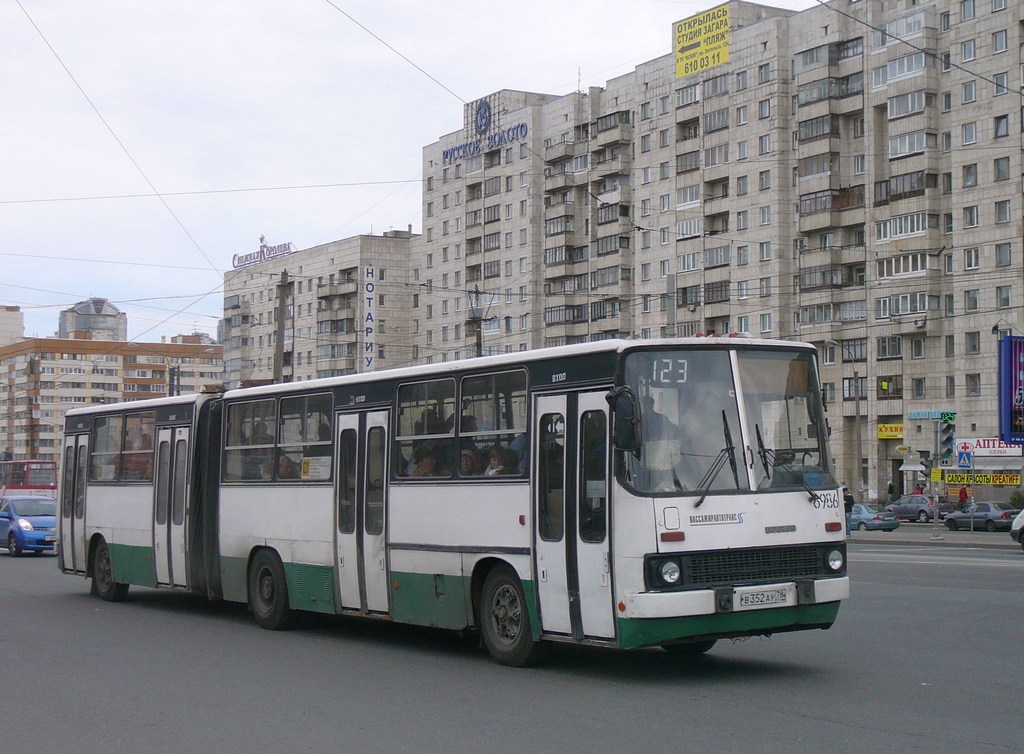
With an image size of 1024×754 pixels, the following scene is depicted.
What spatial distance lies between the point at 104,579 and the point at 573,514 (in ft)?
36.3

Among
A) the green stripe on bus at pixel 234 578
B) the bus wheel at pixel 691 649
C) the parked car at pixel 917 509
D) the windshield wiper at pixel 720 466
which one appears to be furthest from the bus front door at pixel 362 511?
the parked car at pixel 917 509

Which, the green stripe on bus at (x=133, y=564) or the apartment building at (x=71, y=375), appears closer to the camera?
the green stripe on bus at (x=133, y=564)

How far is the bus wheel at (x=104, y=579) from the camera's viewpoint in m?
19.5

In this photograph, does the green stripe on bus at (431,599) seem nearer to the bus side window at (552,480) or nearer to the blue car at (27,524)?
the bus side window at (552,480)

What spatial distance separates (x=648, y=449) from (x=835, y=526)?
5.92 feet

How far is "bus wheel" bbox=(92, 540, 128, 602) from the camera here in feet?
64.1

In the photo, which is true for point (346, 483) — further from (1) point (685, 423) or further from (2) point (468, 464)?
(1) point (685, 423)

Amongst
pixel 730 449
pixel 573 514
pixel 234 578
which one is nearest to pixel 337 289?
pixel 234 578

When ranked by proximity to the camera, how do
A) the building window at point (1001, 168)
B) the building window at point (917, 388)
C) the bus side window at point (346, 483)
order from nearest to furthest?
the bus side window at point (346, 483)
the building window at point (1001, 168)
the building window at point (917, 388)

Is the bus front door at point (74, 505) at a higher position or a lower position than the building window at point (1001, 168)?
lower

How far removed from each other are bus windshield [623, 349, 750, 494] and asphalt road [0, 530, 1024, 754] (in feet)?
5.32

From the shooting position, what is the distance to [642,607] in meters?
10.2

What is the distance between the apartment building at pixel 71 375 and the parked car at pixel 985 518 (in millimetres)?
109714

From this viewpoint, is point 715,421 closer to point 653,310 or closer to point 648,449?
point 648,449
